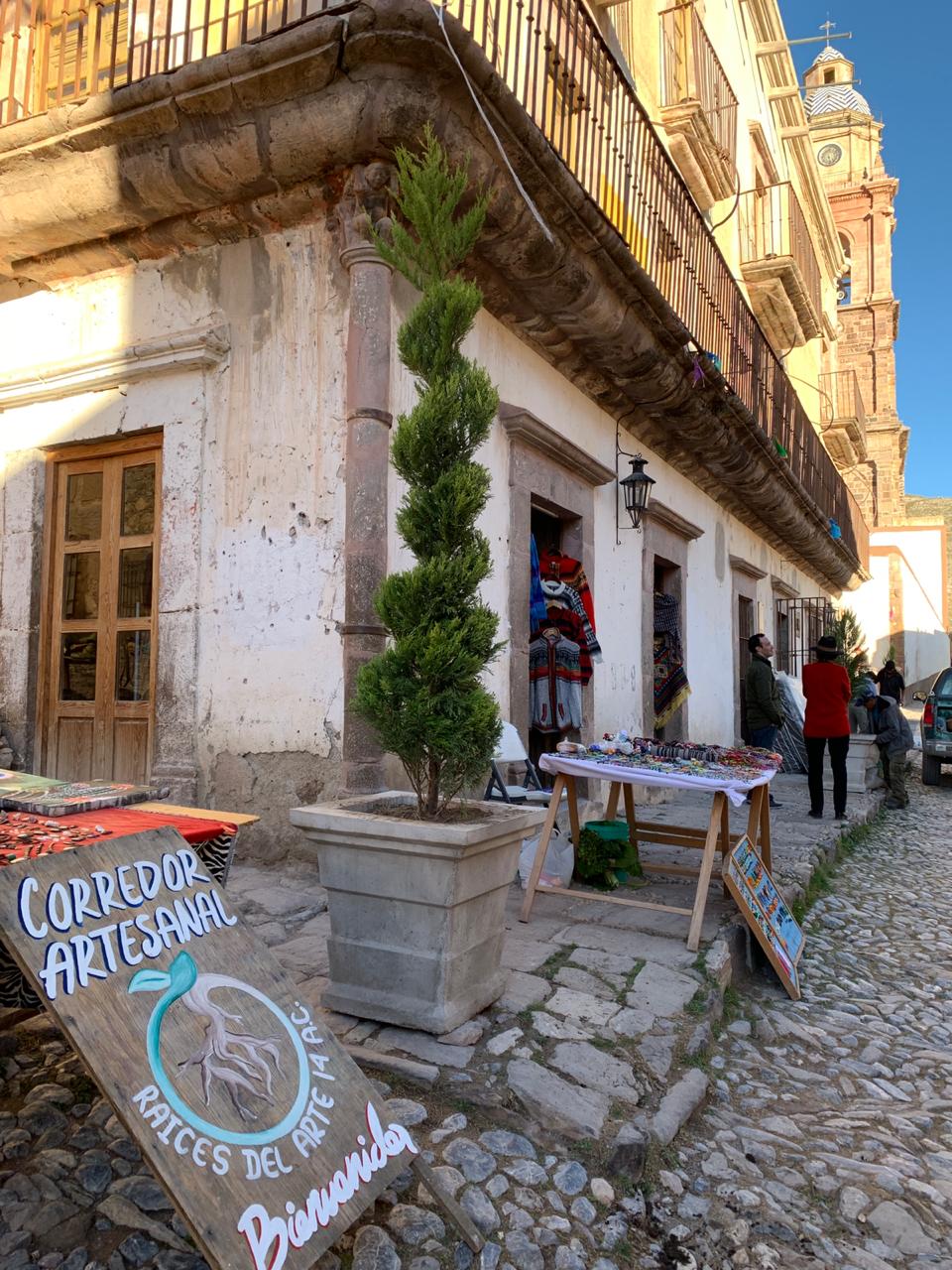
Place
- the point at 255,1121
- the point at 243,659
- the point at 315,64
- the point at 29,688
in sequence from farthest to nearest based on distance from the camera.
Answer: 1. the point at 29,688
2. the point at 243,659
3. the point at 315,64
4. the point at 255,1121

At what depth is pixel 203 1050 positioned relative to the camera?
1.53m

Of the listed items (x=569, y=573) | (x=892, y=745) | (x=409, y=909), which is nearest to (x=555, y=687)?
(x=569, y=573)

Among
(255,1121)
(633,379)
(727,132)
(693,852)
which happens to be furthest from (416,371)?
(727,132)

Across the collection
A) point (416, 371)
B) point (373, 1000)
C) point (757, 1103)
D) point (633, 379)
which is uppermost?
point (633, 379)

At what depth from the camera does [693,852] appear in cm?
536

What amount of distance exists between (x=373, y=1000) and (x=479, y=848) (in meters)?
0.56

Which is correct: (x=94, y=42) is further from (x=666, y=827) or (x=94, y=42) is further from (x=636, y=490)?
(x=666, y=827)

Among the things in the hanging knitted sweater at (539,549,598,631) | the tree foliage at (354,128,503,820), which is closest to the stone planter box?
the tree foliage at (354,128,503,820)

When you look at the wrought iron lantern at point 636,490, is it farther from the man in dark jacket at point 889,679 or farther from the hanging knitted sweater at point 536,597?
the man in dark jacket at point 889,679

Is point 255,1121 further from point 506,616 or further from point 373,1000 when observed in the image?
point 506,616

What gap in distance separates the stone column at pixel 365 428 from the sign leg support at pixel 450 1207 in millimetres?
2333

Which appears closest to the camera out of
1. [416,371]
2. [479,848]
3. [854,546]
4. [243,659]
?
[479,848]

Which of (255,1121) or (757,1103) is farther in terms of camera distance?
(757,1103)

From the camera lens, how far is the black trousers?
23.6 feet
